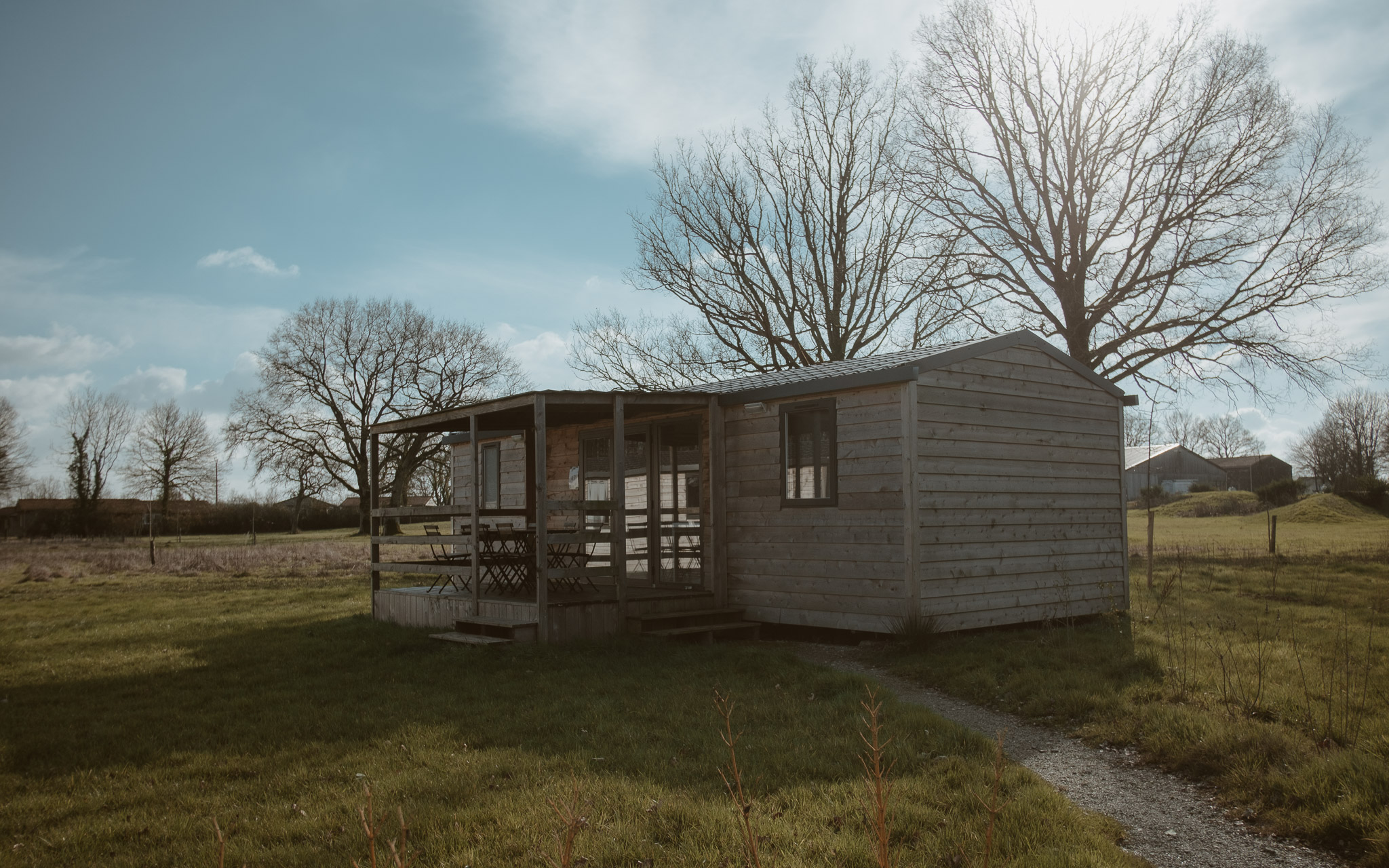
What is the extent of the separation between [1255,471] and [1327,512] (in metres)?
39.4

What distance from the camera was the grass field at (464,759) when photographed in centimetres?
429

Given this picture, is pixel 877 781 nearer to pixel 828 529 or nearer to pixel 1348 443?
pixel 828 529

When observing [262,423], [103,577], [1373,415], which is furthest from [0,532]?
[1373,415]

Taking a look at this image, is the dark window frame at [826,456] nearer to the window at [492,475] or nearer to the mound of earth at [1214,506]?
the window at [492,475]

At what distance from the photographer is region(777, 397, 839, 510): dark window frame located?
10.5 m

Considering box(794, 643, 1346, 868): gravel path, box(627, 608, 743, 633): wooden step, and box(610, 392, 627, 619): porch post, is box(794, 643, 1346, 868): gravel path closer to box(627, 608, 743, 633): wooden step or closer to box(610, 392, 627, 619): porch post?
box(627, 608, 743, 633): wooden step

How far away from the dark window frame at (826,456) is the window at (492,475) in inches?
255

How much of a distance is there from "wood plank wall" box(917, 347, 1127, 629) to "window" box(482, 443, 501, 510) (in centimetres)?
833

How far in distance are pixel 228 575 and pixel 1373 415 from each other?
222 feet

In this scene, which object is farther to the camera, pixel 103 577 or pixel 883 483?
pixel 103 577

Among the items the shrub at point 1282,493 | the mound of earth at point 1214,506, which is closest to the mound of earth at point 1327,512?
the mound of earth at point 1214,506

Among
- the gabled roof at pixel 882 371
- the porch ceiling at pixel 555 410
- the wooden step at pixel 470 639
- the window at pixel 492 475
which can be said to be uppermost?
the gabled roof at pixel 882 371

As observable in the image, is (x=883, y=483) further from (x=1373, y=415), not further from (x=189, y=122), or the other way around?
(x=1373, y=415)

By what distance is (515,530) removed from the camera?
1133 cm
